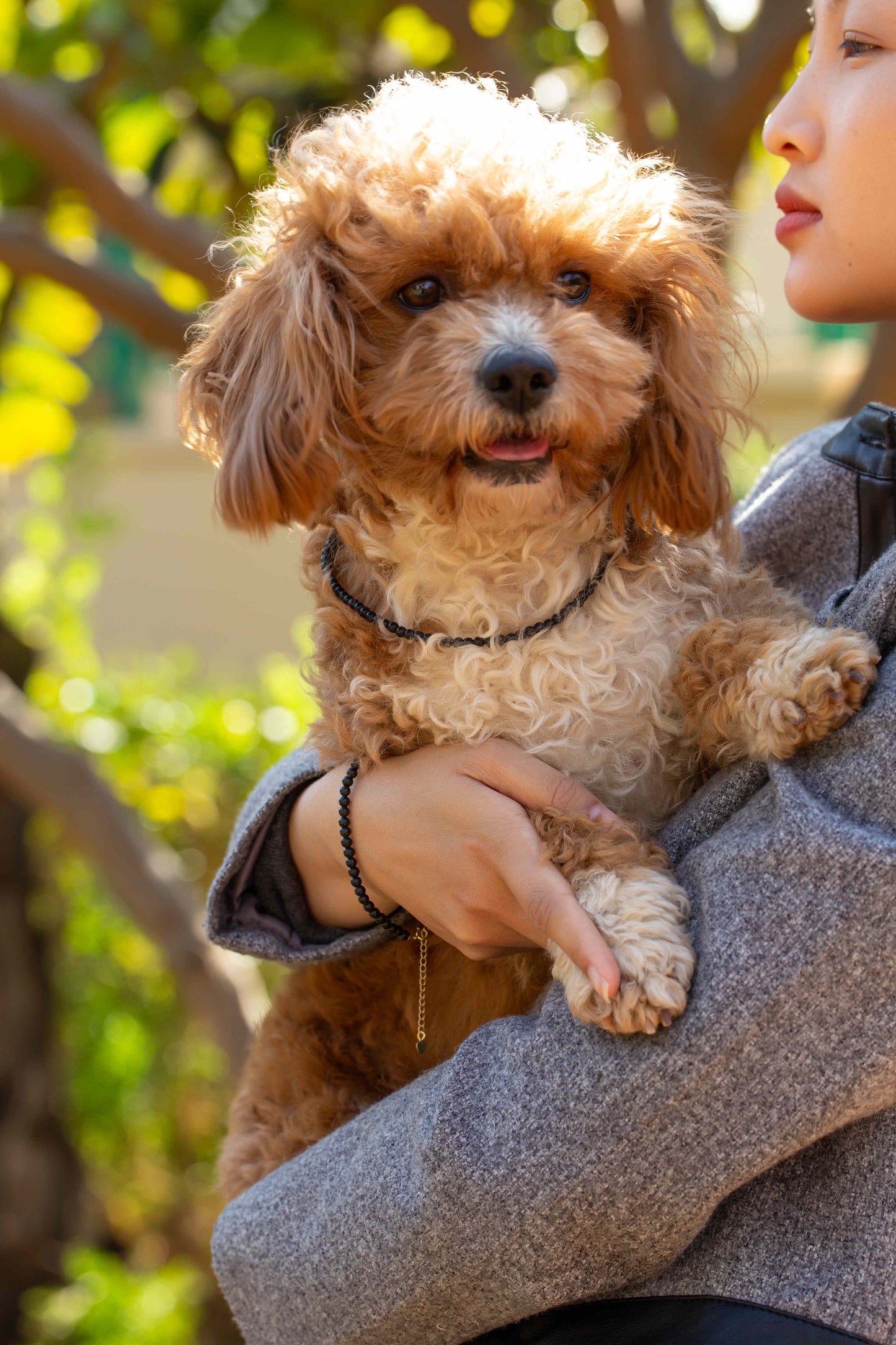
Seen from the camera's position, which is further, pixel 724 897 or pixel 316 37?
pixel 316 37

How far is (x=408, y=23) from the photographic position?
15.8ft

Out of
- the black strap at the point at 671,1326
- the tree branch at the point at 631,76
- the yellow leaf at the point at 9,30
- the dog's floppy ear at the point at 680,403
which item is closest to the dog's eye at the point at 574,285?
the dog's floppy ear at the point at 680,403

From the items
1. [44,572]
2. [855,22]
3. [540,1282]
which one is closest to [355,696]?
[540,1282]

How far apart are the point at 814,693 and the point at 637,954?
0.39 metres

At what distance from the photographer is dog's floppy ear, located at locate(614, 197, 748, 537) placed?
183 centimetres

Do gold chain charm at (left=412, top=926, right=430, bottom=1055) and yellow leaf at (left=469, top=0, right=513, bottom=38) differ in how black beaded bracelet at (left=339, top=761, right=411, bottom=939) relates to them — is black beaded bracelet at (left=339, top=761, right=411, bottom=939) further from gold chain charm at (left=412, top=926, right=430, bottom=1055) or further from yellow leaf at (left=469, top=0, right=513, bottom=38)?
yellow leaf at (left=469, top=0, right=513, bottom=38)

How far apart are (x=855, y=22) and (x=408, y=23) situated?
3.63 m

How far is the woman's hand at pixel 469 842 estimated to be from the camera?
165cm

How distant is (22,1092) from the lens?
4.51 metres

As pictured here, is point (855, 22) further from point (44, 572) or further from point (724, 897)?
point (44, 572)

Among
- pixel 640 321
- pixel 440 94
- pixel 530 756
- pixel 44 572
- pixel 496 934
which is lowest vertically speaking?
pixel 44 572

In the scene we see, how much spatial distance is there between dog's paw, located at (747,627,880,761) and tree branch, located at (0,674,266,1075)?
217cm

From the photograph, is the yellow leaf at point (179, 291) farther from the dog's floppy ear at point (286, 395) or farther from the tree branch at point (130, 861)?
the dog's floppy ear at point (286, 395)

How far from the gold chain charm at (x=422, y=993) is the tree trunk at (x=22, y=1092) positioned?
2955mm
